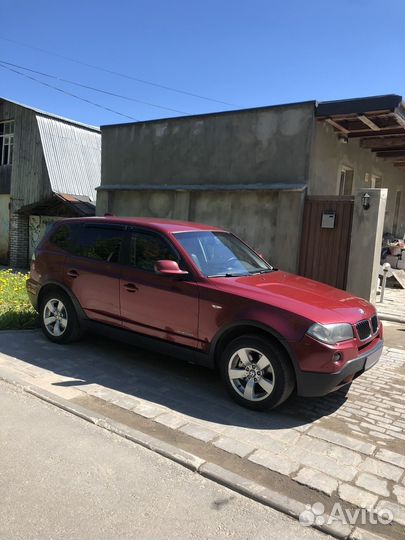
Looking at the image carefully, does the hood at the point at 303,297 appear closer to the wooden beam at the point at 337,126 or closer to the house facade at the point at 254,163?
the house facade at the point at 254,163

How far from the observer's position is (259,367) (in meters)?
4.33

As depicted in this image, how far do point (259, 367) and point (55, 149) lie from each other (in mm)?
15441

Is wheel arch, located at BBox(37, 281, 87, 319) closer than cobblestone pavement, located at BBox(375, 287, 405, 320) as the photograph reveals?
Yes

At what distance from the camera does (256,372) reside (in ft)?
14.3

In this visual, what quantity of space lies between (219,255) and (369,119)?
21.4 ft

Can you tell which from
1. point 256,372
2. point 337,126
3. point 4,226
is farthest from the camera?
point 4,226

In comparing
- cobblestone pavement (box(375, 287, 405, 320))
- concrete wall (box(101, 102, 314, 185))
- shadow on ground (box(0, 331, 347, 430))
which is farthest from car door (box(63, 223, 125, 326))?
cobblestone pavement (box(375, 287, 405, 320))

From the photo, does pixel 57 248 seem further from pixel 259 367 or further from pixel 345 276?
pixel 345 276

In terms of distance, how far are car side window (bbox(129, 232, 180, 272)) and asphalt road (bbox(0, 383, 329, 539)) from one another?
6.74 ft

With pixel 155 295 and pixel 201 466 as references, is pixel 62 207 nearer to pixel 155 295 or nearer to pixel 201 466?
pixel 155 295

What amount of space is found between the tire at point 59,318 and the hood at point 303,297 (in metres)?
2.31

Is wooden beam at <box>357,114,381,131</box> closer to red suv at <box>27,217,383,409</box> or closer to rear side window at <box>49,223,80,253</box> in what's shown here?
red suv at <box>27,217,383,409</box>

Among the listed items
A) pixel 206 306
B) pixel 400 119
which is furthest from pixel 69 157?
pixel 206 306

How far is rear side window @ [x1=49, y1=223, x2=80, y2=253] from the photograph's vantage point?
6277mm
